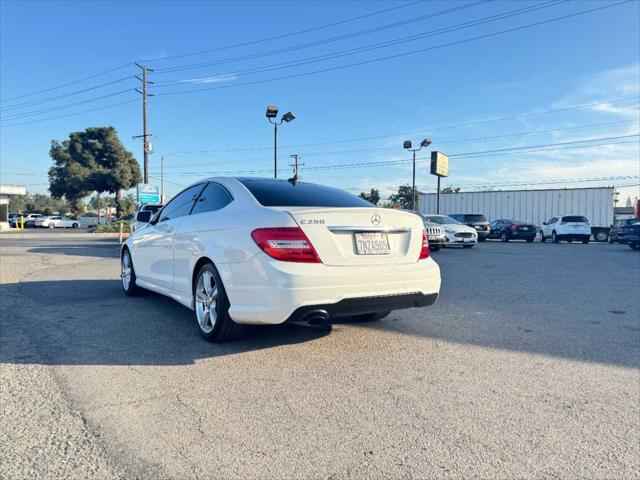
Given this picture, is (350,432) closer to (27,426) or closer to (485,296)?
(27,426)

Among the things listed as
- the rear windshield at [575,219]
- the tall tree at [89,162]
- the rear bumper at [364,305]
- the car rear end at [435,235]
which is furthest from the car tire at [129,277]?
the tall tree at [89,162]

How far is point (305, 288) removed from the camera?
3541 millimetres

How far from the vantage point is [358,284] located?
376cm

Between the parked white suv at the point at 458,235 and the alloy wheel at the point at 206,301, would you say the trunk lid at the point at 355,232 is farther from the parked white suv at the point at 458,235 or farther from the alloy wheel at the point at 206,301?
the parked white suv at the point at 458,235

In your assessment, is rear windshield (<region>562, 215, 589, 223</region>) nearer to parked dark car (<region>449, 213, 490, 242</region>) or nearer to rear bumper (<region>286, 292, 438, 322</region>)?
parked dark car (<region>449, 213, 490, 242</region>)

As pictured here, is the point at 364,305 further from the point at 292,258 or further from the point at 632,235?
the point at 632,235

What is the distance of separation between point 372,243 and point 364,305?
0.53 meters

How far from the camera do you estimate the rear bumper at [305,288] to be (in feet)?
11.6

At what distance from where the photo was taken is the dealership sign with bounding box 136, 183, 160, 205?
91.1 feet

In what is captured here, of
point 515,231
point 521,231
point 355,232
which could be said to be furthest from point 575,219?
point 355,232

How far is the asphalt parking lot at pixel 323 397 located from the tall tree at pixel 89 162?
46.4 metres

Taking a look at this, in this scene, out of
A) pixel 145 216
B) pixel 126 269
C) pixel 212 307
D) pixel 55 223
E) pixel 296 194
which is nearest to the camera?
pixel 212 307

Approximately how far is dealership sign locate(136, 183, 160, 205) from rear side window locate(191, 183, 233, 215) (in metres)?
24.7

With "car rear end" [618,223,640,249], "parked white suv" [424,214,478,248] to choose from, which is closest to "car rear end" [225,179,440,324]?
"parked white suv" [424,214,478,248]
